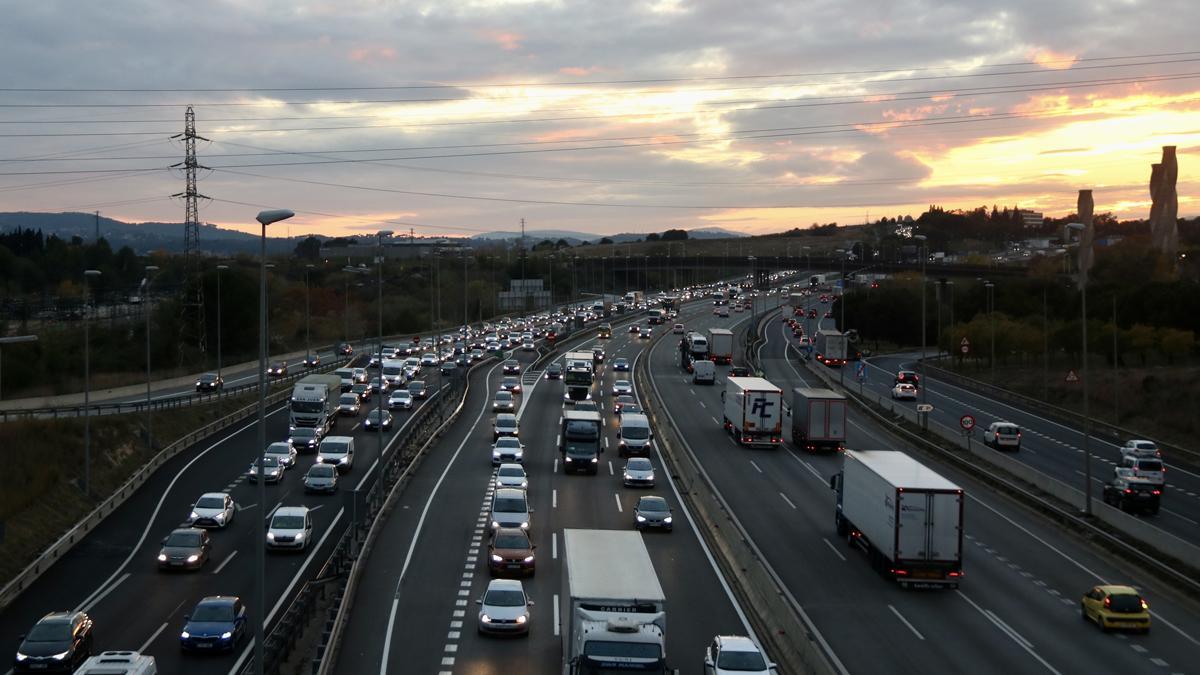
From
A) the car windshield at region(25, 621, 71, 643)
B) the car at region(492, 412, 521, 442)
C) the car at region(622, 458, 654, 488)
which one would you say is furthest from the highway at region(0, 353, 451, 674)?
the car at region(622, 458, 654, 488)

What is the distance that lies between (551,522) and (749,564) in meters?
10.7

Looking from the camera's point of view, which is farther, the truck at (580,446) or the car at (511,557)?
the truck at (580,446)

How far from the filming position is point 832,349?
302 ft

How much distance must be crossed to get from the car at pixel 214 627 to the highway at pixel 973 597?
12.8 m

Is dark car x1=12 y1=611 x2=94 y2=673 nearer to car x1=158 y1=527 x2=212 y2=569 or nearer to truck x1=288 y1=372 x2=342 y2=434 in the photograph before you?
car x1=158 y1=527 x2=212 y2=569

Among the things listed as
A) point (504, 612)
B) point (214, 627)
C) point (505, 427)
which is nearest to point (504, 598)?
point (504, 612)

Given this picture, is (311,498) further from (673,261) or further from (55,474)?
Result: (673,261)

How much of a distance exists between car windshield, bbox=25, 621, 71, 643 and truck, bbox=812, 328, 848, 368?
242 ft

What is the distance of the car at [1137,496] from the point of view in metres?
41.0

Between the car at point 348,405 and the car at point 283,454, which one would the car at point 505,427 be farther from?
the car at point 348,405

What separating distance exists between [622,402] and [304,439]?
20.4m

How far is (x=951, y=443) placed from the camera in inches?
2082

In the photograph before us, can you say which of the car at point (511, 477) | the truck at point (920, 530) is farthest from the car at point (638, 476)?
the truck at point (920, 530)

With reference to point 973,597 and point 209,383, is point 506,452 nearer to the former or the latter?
point 973,597
